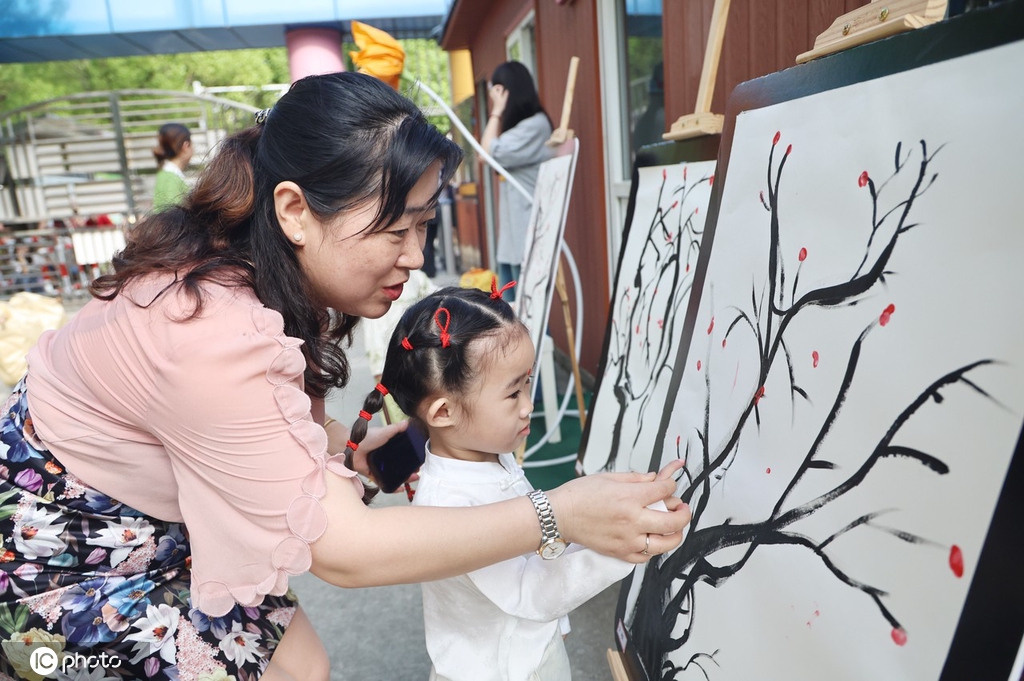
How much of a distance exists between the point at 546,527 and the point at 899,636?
466mm

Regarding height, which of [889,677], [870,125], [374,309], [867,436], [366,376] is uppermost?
[870,125]

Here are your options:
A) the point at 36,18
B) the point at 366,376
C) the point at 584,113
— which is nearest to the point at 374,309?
the point at 366,376

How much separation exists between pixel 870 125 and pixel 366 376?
11.5 ft

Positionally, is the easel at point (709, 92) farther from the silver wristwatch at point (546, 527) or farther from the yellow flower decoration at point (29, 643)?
the yellow flower decoration at point (29, 643)

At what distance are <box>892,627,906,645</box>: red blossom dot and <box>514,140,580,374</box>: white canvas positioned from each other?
2.07 metres

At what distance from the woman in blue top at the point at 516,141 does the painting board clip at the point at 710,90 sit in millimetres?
2288

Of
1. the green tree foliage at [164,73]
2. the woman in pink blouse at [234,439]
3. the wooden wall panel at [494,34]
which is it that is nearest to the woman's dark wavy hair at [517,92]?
the wooden wall panel at [494,34]

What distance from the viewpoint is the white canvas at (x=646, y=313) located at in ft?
5.86

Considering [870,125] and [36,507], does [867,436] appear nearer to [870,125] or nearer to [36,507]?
[870,125]

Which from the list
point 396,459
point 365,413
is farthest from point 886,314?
point 396,459

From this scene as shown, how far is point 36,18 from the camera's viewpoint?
966 centimetres

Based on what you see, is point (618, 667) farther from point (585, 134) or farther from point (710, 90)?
point (585, 134)

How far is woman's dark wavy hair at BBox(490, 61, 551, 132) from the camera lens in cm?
414

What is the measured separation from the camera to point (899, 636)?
0.75 m
